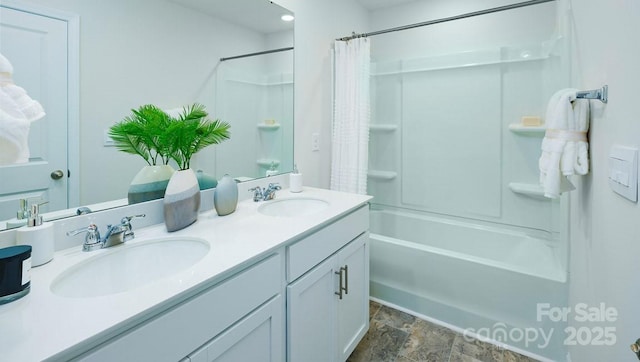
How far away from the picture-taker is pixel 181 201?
114cm

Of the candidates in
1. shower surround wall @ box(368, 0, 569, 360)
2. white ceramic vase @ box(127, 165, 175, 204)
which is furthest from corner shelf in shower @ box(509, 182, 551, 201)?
white ceramic vase @ box(127, 165, 175, 204)

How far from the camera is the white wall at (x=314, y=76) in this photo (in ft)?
6.82

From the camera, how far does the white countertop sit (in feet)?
1.78

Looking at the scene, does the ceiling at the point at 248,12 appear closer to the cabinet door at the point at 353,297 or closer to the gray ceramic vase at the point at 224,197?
the gray ceramic vase at the point at 224,197

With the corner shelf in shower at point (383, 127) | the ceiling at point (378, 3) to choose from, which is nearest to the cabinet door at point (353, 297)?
the corner shelf in shower at point (383, 127)

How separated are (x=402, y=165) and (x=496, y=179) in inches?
31.9

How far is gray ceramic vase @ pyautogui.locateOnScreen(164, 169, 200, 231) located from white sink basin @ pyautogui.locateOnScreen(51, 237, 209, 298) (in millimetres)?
95

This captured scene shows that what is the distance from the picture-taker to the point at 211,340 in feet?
2.59

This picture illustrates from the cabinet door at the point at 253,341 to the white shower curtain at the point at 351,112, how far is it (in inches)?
56.3

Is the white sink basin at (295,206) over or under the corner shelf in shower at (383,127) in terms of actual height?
under

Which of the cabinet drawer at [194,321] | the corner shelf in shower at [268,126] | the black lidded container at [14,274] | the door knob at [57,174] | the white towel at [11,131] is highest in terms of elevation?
the corner shelf in shower at [268,126]

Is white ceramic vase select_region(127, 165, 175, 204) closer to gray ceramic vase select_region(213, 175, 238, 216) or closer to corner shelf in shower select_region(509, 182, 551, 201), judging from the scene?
gray ceramic vase select_region(213, 175, 238, 216)

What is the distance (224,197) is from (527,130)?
2228mm

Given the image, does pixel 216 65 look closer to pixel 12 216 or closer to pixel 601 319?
pixel 12 216
